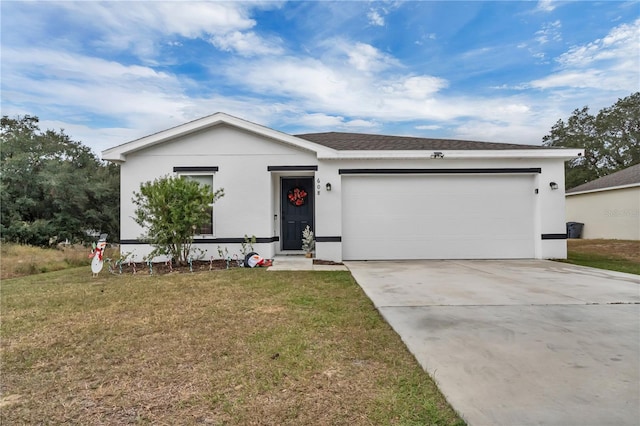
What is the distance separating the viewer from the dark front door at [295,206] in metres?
10.4

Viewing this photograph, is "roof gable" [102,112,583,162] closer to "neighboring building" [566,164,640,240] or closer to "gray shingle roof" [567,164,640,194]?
"neighboring building" [566,164,640,240]

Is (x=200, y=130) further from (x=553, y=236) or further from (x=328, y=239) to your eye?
(x=553, y=236)

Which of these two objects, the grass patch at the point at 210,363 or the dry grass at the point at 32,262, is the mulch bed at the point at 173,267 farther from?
the grass patch at the point at 210,363

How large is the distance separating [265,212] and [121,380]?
696 centimetres

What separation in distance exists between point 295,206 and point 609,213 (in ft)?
54.1

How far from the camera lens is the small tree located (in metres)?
7.77

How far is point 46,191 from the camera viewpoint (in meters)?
16.0

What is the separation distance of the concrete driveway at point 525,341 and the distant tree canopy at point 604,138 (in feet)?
95.8

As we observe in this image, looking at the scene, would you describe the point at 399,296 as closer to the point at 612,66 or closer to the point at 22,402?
the point at 22,402

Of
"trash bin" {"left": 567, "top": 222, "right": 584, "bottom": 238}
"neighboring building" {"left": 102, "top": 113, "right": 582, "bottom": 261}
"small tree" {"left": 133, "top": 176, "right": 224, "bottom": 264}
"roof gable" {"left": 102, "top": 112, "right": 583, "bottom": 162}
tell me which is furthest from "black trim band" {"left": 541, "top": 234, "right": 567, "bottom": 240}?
"trash bin" {"left": 567, "top": 222, "right": 584, "bottom": 238}

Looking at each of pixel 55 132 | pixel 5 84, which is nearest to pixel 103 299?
pixel 5 84

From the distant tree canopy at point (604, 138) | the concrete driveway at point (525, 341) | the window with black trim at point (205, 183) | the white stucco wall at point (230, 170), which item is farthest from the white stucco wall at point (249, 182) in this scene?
the distant tree canopy at point (604, 138)

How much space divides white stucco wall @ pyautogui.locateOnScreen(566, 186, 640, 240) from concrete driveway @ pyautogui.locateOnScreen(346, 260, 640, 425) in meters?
12.3

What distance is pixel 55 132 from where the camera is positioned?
774 inches
